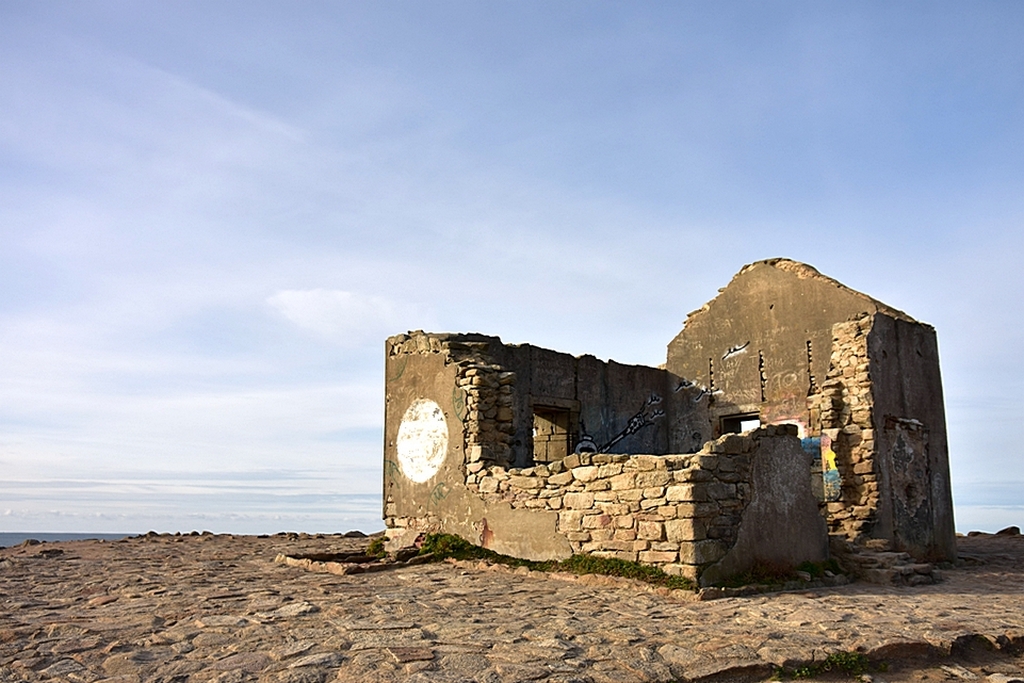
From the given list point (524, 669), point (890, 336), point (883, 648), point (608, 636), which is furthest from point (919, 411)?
point (524, 669)

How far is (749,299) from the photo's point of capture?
15.5 meters

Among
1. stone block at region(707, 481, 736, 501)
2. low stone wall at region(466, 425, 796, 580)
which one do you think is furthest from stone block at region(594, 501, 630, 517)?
stone block at region(707, 481, 736, 501)

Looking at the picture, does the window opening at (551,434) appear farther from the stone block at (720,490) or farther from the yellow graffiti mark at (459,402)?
the stone block at (720,490)

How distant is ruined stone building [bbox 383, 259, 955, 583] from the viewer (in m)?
8.71

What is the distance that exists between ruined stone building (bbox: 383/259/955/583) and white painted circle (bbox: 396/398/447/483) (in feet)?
0.09

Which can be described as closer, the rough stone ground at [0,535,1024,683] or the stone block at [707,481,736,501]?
the rough stone ground at [0,535,1024,683]

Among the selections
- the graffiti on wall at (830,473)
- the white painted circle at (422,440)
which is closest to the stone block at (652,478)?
the white painted circle at (422,440)

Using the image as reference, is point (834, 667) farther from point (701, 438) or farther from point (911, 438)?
point (701, 438)

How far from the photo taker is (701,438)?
15.8 m

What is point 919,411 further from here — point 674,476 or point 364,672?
point 364,672

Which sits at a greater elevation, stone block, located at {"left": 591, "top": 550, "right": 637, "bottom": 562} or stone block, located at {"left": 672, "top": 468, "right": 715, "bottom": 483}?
stone block, located at {"left": 672, "top": 468, "right": 715, "bottom": 483}

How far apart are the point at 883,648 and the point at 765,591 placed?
2470mm

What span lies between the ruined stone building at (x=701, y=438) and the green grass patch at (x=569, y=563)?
0.11 m

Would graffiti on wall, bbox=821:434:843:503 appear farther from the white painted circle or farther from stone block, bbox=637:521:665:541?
the white painted circle
